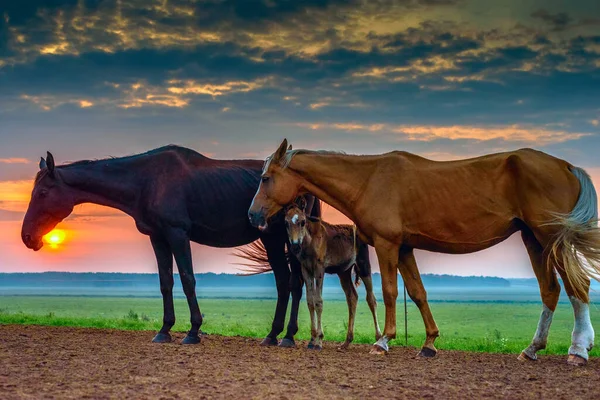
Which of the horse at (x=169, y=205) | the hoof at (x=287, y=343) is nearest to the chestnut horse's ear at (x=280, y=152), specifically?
the horse at (x=169, y=205)

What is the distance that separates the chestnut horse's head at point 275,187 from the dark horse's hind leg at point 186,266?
1.56m

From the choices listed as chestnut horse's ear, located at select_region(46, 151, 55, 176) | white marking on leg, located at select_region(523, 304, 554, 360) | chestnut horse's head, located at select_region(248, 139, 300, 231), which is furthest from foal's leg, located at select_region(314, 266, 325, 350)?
chestnut horse's ear, located at select_region(46, 151, 55, 176)

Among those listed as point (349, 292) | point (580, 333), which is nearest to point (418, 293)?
point (349, 292)

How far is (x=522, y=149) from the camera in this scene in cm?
1086

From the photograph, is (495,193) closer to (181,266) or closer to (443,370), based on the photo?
(443,370)

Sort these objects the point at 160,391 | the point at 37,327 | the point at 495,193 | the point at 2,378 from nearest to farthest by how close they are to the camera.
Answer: the point at 160,391
the point at 2,378
the point at 495,193
the point at 37,327

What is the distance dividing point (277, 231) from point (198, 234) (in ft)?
4.44

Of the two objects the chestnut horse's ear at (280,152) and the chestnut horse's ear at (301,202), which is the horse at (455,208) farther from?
the chestnut horse's ear at (301,202)

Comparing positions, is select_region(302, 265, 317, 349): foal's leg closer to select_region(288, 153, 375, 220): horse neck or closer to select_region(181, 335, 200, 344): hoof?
select_region(288, 153, 375, 220): horse neck

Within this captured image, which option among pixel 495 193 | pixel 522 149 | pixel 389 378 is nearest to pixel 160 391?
pixel 389 378

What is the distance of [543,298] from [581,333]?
2.41 ft

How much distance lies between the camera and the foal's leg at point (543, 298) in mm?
10617

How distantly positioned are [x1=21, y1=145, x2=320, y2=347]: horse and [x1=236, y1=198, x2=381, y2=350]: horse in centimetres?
Answer: 63

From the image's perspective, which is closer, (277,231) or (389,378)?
(389,378)
